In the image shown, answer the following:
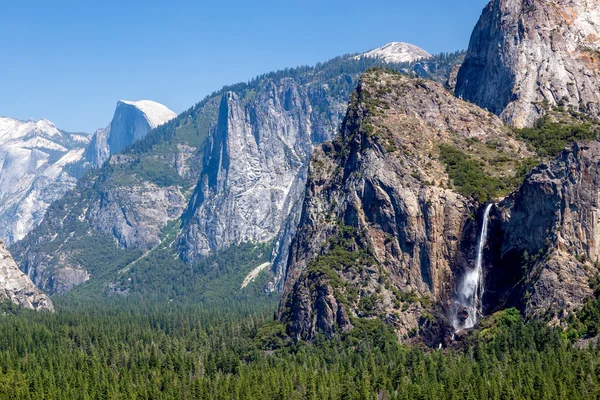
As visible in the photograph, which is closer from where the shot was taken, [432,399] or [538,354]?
[432,399]

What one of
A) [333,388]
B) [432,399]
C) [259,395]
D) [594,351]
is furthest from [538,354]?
[259,395]

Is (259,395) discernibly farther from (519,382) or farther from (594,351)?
(594,351)

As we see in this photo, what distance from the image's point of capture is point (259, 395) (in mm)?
198000

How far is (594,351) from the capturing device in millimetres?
193000

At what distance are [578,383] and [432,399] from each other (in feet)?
79.5

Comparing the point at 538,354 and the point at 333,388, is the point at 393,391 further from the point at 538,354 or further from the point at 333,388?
the point at 538,354

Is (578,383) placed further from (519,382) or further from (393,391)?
(393,391)

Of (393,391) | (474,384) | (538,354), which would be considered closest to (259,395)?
(393,391)

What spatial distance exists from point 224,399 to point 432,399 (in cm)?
4012

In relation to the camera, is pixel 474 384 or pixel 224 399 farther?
pixel 224 399

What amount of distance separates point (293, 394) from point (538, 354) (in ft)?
149

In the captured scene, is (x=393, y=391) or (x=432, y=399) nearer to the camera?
(x=432, y=399)

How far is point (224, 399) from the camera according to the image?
199 m

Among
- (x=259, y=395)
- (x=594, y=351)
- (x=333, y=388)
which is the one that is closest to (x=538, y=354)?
(x=594, y=351)
